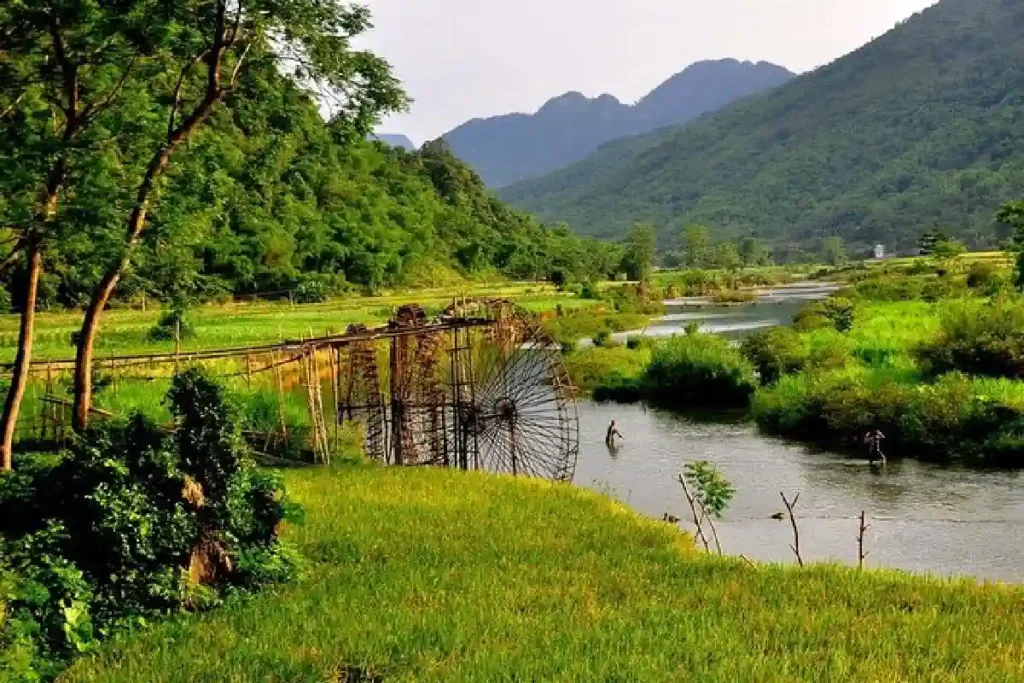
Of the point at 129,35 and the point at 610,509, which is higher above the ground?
the point at 129,35

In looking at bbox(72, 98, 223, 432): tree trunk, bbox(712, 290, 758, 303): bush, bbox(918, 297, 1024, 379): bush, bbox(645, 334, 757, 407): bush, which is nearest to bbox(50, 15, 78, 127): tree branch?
bbox(72, 98, 223, 432): tree trunk

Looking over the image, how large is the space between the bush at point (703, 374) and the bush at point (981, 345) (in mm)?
6123

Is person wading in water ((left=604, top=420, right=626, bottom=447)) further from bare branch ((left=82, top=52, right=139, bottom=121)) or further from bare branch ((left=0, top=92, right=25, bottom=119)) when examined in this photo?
bare branch ((left=0, top=92, right=25, bottom=119))

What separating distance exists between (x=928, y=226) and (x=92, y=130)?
593 feet

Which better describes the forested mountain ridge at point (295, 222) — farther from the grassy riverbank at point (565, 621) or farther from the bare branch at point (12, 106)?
the grassy riverbank at point (565, 621)

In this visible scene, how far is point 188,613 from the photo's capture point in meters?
9.70

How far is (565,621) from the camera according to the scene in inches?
352

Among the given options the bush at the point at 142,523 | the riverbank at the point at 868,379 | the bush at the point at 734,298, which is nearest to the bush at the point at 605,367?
the riverbank at the point at 868,379

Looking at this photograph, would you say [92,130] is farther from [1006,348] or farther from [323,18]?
[1006,348]

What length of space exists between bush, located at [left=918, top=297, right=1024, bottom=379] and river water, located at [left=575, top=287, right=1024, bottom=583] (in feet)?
19.5

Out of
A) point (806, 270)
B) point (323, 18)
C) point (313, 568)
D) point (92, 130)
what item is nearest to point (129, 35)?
point (92, 130)

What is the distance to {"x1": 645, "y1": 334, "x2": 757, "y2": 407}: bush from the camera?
33844 mm

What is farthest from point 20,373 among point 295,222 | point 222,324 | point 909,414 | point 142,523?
point 295,222

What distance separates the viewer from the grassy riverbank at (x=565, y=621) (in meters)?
7.82
